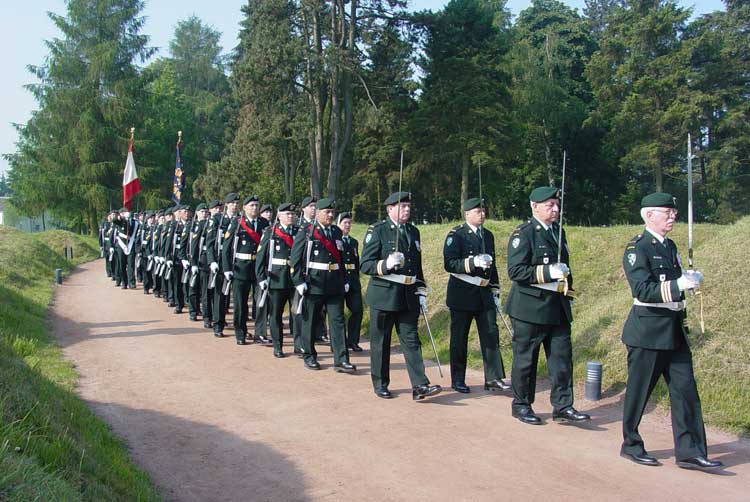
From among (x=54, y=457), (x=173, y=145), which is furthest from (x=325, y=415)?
(x=173, y=145)

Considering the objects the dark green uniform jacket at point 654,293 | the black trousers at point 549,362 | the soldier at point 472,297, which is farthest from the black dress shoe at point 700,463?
the soldier at point 472,297

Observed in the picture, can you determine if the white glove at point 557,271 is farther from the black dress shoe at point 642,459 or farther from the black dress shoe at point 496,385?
the black dress shoe at point 496,385

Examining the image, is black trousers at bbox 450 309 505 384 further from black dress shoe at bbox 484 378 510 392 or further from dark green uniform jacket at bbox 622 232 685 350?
dark green uniform jacket at bbox 622 232 685 350

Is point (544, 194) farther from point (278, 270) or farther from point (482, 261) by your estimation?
point (278, 270)

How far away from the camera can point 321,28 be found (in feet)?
95.0

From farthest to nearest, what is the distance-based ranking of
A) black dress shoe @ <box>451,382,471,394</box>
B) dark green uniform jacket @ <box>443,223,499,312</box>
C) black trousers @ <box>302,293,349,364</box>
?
black trousers @ <box>302,293,349,364</box>, dark green uniform jacket @ <box>443,223,499,312</box>, black dress shoe @ <box>451,382,471,394</box>

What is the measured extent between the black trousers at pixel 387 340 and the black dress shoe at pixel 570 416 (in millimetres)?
1338

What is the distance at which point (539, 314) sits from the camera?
621 centimetres

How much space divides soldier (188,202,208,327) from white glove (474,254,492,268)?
19.0ft

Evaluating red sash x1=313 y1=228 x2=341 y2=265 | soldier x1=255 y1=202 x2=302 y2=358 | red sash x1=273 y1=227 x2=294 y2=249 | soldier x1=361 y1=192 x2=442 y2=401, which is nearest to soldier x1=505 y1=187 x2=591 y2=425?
soldier x1=361 y1=192 x2=442 y2=401

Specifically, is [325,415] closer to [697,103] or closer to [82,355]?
[82,355]

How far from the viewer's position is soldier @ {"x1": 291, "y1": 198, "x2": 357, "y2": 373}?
27.0 ft

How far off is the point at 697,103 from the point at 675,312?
30.9 metres

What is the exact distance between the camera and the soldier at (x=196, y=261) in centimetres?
1192
